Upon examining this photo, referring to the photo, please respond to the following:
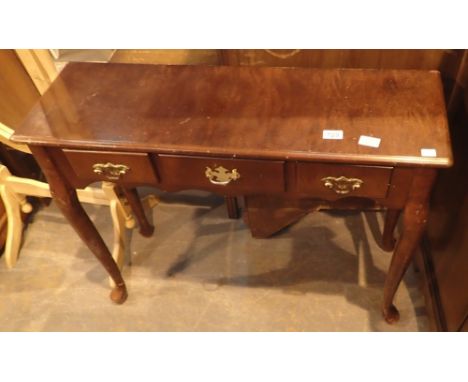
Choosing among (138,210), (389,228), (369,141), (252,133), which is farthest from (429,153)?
(138,210)

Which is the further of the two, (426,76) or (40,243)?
(40,243)

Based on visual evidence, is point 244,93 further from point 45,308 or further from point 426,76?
point 45,308

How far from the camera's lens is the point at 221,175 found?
1021 mm

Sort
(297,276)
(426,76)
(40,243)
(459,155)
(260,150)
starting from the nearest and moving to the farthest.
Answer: (260,150)
(426,76)
(459,155)
(297,276)
(40,243)

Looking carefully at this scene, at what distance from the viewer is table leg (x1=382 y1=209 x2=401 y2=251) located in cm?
150

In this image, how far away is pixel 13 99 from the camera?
159 cm

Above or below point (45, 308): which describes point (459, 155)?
above

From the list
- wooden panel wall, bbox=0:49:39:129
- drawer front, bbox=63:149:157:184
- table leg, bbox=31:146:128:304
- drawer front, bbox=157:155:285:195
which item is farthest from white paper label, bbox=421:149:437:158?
wooden panel wall, bbox=0:49:39:129

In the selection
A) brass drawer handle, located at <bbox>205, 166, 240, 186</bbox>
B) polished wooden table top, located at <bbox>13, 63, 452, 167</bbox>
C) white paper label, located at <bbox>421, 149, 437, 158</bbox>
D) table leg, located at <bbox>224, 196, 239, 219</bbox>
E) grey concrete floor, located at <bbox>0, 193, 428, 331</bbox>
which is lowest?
grey concrete floor, located at <bbox>0, 193, 428, 331</bbox>

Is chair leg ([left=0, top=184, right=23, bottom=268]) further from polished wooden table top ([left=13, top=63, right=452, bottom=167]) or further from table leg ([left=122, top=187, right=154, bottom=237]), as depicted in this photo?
polished wooden table top ([left=13, top=63, right=452, bottom=167])

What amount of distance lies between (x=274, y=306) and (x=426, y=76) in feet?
2.84

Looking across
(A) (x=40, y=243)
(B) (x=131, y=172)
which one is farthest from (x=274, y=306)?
(A) (x=40, y=243)

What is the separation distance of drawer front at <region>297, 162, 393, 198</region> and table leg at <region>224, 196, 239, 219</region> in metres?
0.70

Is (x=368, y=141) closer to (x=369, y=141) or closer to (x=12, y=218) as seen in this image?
(x=369, y=141)
